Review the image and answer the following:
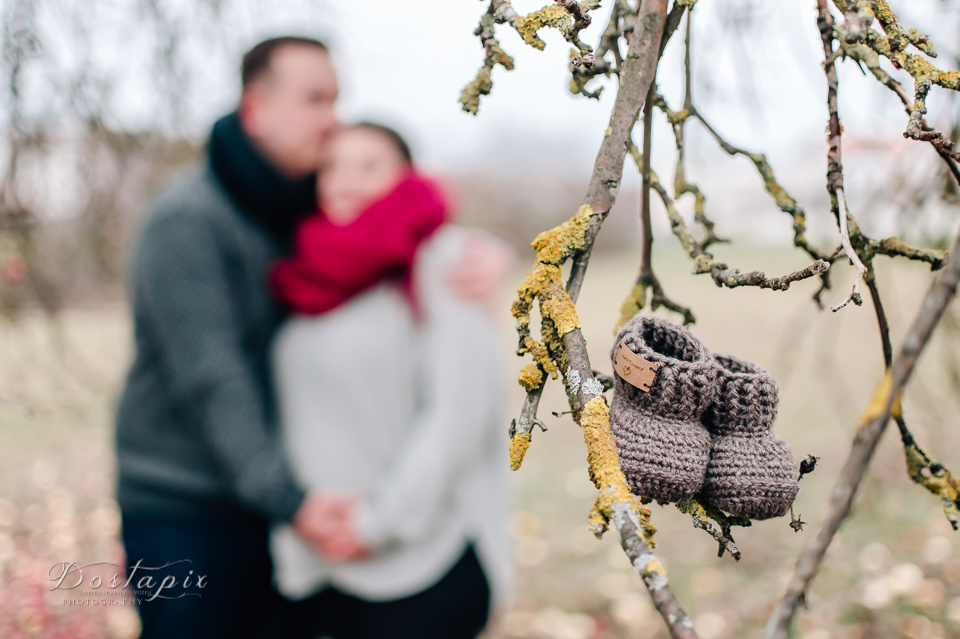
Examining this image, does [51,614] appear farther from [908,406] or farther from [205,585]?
[908,406]

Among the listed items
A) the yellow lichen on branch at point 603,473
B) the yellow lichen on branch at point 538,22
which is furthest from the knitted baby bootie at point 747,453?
the yellow lichen on branch at point 538,22

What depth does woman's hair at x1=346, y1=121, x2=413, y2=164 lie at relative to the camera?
1766mm

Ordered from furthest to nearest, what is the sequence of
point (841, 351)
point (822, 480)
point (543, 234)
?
point (841, 351)
point (822, 480)
point (543, 234)

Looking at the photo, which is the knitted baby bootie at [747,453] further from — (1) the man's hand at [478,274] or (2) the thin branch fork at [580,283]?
(1) the man's hand at [478,274]

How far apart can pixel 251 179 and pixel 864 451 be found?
1.56 meters

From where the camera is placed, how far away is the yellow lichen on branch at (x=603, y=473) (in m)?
0.44

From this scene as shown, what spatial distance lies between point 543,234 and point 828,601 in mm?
2208

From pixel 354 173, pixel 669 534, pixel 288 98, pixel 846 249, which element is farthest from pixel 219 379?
pixel 669 534

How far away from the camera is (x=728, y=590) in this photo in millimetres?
2396

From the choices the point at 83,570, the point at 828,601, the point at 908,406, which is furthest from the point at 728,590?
the point at 83,570

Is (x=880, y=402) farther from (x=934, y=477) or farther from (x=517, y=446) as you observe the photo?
(x=934, y=477)

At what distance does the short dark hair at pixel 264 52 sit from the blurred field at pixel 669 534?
94 cm

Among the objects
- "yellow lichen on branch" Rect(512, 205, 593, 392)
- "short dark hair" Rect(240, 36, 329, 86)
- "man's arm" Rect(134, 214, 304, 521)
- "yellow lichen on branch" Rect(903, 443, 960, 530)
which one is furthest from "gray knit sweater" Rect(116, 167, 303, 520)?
"yellow lichen on branch" Rect(903, 443, 960, 530)

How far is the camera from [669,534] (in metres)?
2.88
